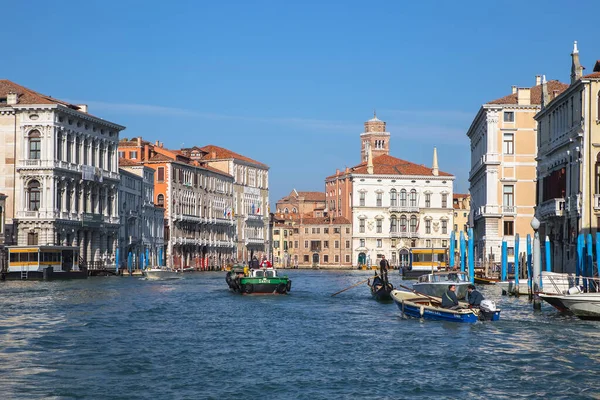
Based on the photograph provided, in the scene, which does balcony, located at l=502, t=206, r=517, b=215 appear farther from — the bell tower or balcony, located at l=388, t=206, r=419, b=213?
the bell tower

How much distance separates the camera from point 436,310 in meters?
28.9

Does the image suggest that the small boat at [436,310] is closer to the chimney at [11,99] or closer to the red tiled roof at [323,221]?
the chimney at [11,99]

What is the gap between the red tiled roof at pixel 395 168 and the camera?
114 m

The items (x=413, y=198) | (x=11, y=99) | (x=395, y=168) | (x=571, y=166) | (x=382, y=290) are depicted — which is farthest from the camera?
(x=395, y=168)

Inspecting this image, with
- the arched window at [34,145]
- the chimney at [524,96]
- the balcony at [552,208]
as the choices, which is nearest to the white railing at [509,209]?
the chimney at [524,96]

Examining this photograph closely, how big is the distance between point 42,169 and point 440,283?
112ft

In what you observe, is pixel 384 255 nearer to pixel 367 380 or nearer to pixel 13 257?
pixel 13 257

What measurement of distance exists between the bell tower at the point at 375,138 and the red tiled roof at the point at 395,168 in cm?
2917

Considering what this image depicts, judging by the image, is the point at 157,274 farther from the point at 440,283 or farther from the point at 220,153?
the point at 220,153

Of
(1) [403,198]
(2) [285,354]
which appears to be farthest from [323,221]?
(2) [285,354]

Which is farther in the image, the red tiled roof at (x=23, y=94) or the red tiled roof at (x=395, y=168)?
the red tiled roof at (x=395, y=168)

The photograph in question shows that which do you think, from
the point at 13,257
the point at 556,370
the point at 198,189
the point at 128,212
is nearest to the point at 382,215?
the point at 198,189

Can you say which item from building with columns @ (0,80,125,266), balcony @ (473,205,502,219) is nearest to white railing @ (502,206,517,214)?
balcony @ (473,205,502,219)

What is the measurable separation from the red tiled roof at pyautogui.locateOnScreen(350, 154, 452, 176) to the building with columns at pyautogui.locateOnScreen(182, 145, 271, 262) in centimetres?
1105
